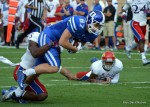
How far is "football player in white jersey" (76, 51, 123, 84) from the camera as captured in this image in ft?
36.6

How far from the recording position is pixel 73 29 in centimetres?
877

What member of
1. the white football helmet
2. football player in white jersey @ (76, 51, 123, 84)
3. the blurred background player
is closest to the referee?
the blurred background player

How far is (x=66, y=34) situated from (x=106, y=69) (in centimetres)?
258

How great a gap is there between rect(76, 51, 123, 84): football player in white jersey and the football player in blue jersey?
7.08 feet

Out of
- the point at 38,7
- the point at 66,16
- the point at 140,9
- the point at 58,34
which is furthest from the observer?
the point at 66,16

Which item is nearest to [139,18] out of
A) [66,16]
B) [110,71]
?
[110,71]

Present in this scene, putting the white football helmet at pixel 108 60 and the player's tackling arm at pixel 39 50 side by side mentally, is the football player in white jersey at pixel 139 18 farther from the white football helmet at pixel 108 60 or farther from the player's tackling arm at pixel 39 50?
the player's tackling arm at pixel 39 50

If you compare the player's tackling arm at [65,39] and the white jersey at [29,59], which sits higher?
the player's tackling arm at [65,39]

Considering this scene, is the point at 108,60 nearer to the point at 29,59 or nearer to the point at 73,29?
the point at 73,29

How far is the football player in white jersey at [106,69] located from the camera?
A: 11.2m

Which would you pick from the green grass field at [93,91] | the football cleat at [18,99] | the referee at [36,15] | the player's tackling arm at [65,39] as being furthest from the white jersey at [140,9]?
the football cleat at [18,99]

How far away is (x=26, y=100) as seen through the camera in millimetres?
8891

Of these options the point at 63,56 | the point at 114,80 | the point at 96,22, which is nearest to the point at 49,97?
the point at 96,22

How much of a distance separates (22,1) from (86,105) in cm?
1590
